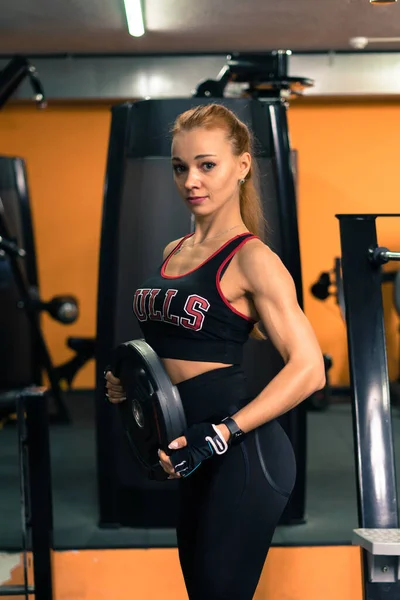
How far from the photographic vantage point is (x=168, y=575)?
2.85 m

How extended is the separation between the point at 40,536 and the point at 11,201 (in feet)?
11.6

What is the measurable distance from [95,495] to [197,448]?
2.49 metres

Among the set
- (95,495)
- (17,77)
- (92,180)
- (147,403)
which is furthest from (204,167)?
(92,180)

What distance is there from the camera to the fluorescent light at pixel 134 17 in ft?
16.7

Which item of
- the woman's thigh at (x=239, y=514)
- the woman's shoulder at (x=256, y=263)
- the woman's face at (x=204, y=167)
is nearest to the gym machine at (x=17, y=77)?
the woman's face at (x=204, y=167)

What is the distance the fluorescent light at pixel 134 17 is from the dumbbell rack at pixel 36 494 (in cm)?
339

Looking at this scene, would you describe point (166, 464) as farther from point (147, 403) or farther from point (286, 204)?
point (286, 204)

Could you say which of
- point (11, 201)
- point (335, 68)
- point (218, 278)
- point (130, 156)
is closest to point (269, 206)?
point (130, 156)

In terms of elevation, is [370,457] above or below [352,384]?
below

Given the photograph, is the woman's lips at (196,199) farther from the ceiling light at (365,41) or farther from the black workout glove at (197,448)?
the ceiling light at (365,41)

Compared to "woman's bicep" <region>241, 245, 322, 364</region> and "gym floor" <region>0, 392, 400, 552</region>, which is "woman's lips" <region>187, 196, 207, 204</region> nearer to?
"woman's bicep" <region>241, 245, 322, 364</region>

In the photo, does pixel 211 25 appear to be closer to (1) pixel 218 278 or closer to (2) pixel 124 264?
(2) pixel 124 264

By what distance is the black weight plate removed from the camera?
4.98 ft

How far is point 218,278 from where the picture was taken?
5.06 feet
